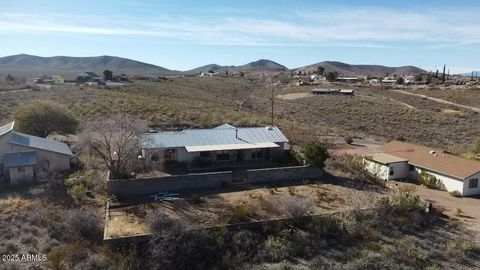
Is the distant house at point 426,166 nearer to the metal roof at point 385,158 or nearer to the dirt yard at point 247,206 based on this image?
the metal roof at point 385,158

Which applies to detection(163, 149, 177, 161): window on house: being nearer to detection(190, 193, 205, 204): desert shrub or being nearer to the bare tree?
the bare tree

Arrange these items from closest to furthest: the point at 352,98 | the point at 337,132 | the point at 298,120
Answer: the point at 337,132
the point at 298,120
the point at 352,98

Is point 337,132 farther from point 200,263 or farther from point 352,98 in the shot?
point 200,263

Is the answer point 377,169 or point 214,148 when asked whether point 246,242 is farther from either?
point 377,169

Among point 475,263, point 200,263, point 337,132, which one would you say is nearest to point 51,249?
point 200,263

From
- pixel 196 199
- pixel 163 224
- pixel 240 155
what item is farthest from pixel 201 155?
pixel 163 224

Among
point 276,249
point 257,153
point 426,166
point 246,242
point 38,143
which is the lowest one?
point 276,249

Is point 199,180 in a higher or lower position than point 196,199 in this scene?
higher

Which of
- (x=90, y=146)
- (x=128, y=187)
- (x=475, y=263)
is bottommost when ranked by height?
(x=475, y=263)
